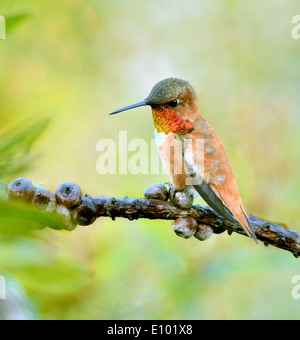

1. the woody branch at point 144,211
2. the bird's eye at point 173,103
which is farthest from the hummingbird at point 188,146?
the woody branch at point 144,211

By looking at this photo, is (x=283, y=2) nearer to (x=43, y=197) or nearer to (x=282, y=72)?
(x=282, y=72)

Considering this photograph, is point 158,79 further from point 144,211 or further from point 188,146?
point 144,211

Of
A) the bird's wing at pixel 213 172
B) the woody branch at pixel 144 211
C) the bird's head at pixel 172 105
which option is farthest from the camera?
the bird's head at pixel 172 105

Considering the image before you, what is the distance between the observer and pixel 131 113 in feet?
11.3

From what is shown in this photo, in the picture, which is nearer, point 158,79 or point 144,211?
point 144,211

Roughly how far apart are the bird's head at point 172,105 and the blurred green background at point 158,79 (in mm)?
355

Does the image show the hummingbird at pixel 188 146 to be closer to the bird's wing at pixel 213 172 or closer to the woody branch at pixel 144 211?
the bird's wing at pixel 213 172

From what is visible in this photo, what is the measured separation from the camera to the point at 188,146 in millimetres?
1893

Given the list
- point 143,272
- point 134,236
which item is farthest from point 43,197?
point 143,272

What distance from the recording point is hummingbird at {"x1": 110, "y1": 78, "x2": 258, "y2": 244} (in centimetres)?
182

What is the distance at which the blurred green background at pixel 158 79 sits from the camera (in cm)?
184

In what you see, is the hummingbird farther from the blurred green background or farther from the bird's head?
the blurred green background

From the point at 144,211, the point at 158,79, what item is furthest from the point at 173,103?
the point at 158,79

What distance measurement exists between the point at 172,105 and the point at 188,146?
0.64ft
